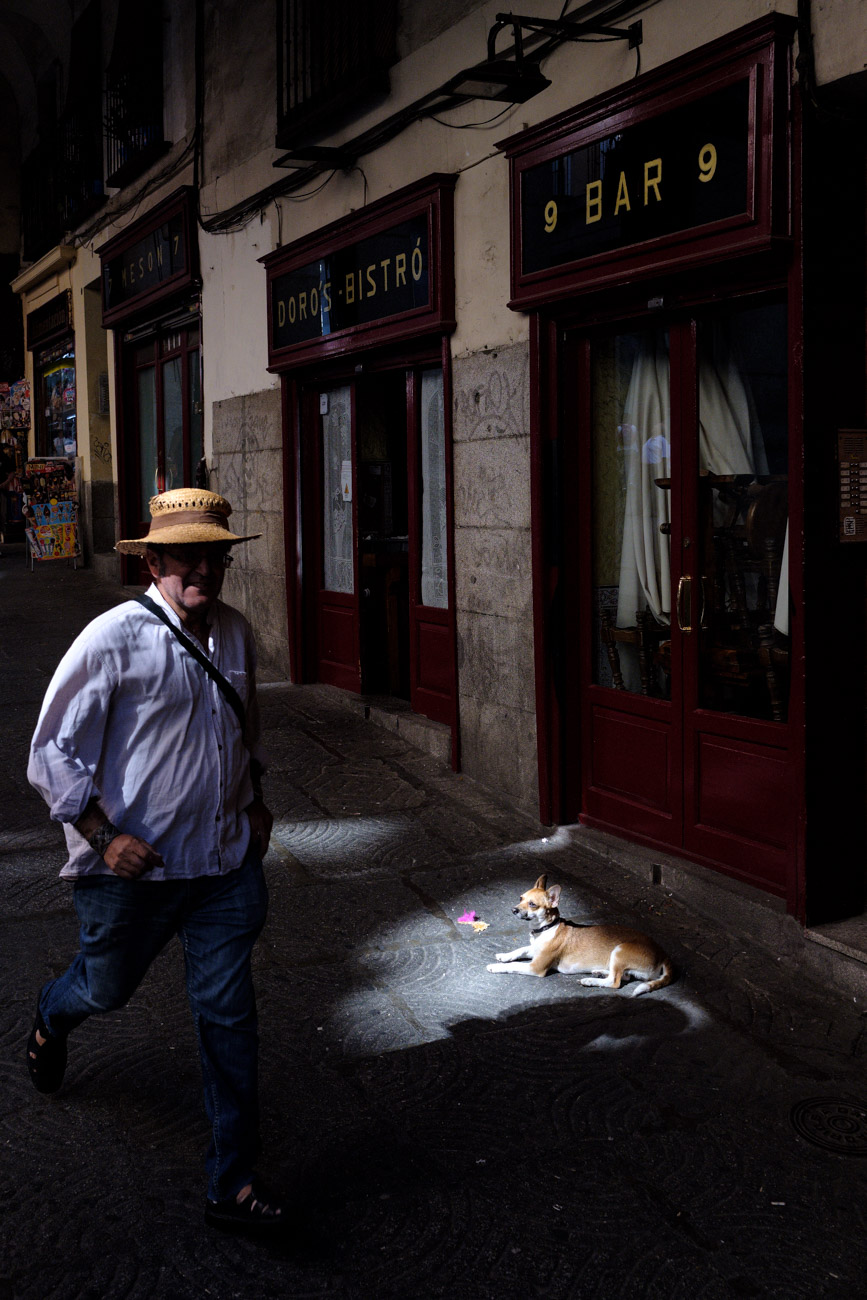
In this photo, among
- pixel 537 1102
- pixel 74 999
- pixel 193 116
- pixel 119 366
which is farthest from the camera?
pixel 119 366

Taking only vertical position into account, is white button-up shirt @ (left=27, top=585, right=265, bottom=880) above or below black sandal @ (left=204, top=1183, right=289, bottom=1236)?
above

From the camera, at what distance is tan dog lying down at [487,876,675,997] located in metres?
4.76

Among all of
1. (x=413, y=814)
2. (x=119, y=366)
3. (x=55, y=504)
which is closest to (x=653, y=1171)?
(x=413, y=814)

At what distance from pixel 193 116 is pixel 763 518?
28.4ft

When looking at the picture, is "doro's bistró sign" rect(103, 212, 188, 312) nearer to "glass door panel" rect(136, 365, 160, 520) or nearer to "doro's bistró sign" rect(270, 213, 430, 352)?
"glass door panel" rect(136, 365, 160, 520)

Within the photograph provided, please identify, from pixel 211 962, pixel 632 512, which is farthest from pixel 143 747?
pixel 632 512

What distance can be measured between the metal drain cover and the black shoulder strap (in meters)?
2.15

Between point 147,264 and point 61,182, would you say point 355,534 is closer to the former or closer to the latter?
point 147,264

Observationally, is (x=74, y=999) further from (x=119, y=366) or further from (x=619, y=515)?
(x=119, y=366)

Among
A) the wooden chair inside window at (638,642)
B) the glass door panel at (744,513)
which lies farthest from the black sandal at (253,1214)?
the wooden chair inside window at (638,642)

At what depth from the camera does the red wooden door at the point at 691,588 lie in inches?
212

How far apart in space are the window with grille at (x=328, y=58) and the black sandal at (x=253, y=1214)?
23.1 feet

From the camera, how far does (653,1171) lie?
11.5 feet

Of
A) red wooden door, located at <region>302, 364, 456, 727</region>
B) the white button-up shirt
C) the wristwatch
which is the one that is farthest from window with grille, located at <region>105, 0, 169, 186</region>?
the wristwatch
